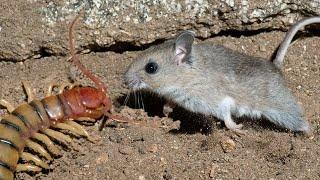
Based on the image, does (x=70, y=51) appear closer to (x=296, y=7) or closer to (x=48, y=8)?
(x=48, y=8)

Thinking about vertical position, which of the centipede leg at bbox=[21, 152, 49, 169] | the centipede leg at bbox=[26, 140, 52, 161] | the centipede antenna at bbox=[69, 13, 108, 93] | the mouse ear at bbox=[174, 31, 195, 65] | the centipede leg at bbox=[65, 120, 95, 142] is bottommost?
→ the centipede leg at bbox=[21, 152, 49, 169]

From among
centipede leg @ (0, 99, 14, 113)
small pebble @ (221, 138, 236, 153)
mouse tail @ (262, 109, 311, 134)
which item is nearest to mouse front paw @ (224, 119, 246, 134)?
small pebble @ (221, 138, 236, 153)

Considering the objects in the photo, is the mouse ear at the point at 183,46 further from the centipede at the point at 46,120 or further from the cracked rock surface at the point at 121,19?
the centipede at the point at 46,120

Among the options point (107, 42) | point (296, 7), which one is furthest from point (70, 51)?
point (296, 7)

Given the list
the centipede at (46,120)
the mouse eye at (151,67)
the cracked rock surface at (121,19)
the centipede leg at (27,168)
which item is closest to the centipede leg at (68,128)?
the centipede at (46,120)

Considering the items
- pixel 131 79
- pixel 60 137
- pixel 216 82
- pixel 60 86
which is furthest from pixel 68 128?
pixel 216 82

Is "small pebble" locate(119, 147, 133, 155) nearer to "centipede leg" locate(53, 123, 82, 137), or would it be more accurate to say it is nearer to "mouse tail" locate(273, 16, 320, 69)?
"centipede leg" locate(53, 123, 82, 137)

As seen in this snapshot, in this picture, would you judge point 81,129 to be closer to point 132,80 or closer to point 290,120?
point 132,80
